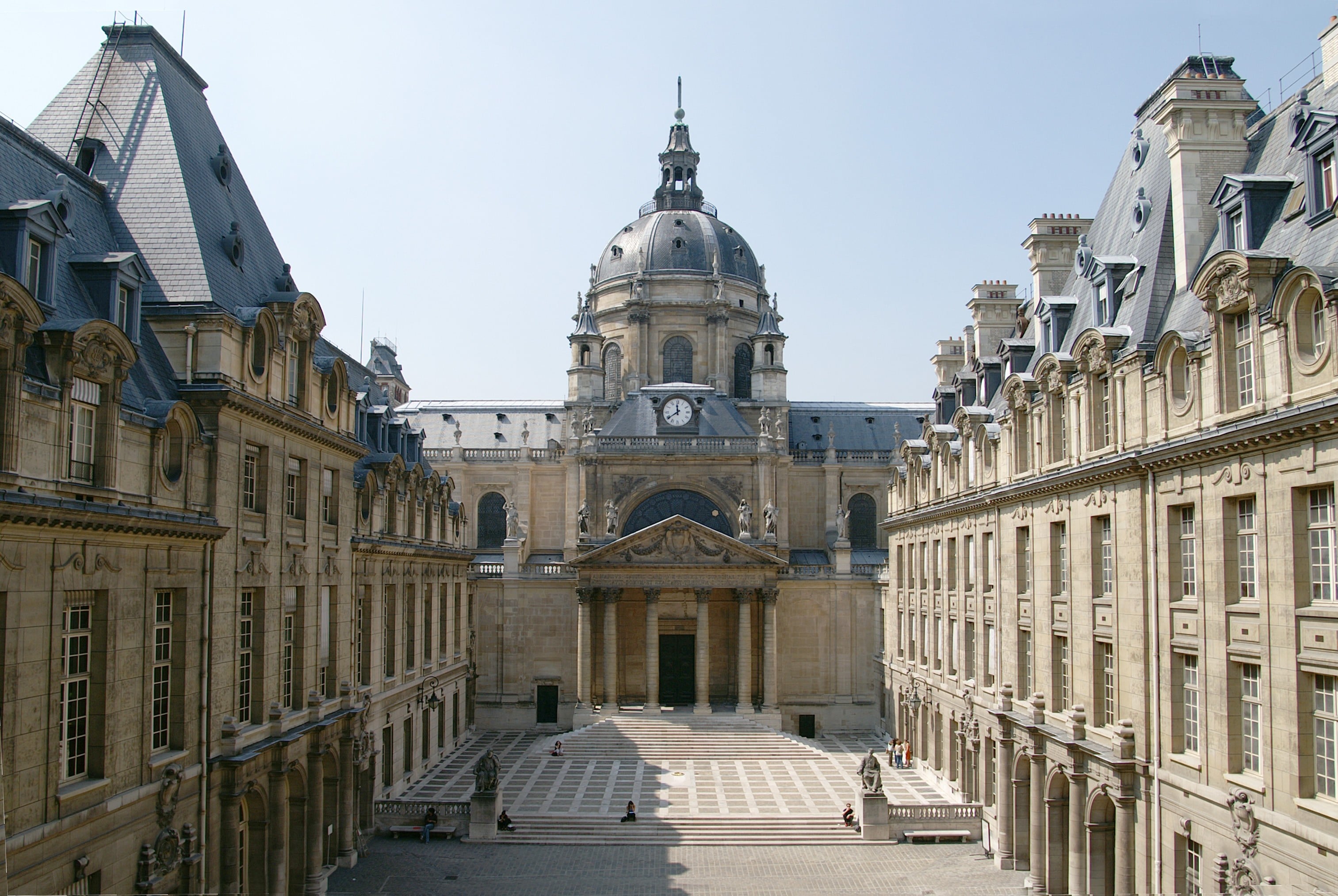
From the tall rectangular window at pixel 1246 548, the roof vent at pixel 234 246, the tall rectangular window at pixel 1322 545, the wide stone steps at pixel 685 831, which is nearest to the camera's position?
the tall rectangular window at pixel 1322 545

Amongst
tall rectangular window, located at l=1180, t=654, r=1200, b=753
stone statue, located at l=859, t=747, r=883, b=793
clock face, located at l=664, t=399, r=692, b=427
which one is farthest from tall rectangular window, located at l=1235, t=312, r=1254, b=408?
clock face, located at l=664, t=399, r=692, b=427

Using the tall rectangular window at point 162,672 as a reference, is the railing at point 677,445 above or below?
above

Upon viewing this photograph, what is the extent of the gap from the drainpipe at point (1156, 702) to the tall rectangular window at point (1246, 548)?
3.04m

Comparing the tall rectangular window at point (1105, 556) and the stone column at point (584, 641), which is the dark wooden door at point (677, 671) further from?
the tall rectangular window at point (1105, 556)

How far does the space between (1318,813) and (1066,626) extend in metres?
12.3

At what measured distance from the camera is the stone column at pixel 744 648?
200ft

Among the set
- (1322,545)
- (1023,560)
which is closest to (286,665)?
(1023,560)

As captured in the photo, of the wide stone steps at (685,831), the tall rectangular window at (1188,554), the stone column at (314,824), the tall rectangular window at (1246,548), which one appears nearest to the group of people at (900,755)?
the wide stone steps at (685,831)

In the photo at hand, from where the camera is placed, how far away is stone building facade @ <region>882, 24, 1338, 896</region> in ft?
66.1

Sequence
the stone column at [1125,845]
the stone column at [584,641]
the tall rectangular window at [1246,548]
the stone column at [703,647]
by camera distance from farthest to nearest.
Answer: the stone column at [584,641]
the stone column at [703,647]
the stone column at [1125,845]
the tall rectangular window at [1246,548]

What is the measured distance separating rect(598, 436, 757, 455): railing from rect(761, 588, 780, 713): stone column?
370 inches

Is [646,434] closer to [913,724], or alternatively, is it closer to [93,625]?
[913,724]

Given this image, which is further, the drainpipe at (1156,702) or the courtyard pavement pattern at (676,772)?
the courtyard pavement pattern at (676,772)

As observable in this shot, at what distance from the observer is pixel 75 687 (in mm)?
20594
